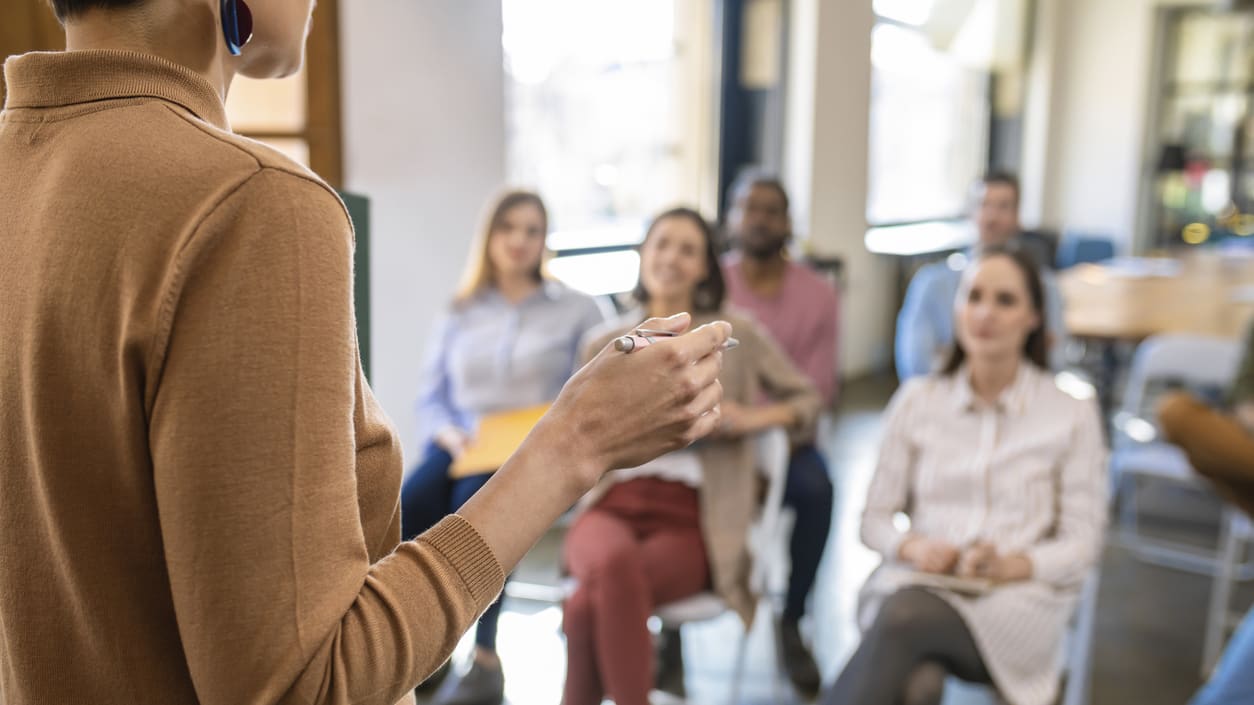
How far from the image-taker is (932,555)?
7.64ft

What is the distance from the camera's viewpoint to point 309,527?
610 mm

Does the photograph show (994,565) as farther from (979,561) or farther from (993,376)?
(993,376)

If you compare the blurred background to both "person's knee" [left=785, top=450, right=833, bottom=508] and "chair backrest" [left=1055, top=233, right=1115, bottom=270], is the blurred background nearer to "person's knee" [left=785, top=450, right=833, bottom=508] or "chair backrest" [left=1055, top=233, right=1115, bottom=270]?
"chair backrest" [left=1055, top=233, right=1115, bottom=270]

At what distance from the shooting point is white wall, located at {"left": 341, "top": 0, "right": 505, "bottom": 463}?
353 centimetres

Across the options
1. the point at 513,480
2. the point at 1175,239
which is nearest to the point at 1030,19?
the point at 1175,239

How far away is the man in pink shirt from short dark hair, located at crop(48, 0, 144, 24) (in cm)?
270

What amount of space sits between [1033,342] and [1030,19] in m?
7.16

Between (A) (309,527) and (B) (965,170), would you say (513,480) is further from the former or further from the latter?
(B) (965,170)

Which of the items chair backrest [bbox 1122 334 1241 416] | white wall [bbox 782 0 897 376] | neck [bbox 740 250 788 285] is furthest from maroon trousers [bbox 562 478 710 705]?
white wall [bbox 782 0 897 376]

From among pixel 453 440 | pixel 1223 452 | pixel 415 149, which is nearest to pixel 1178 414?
pixel 1223 452

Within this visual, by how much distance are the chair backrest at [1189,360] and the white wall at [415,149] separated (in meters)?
2.46

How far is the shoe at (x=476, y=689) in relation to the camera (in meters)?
2.84

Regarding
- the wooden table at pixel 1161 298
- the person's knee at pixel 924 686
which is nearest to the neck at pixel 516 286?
the person's knee at pixel 924 686

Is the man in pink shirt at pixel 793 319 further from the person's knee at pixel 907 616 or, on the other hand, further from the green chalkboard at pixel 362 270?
the green chalkboard at pixel 362 270
